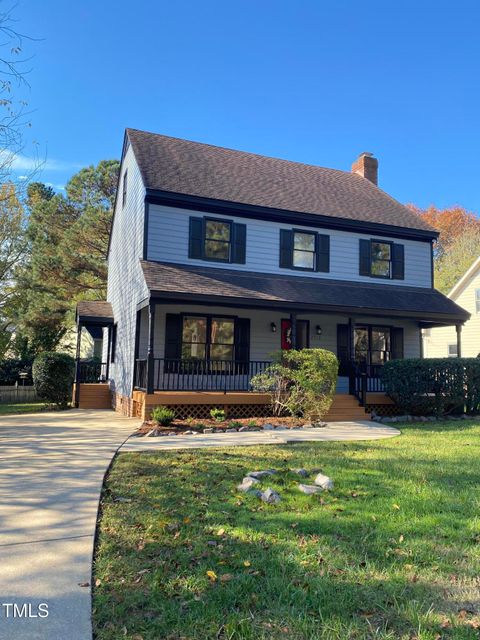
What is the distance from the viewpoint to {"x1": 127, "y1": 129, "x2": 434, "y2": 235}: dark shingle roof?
13.5m

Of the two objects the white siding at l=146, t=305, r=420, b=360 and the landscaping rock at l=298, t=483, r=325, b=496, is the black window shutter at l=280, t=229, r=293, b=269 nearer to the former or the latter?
the white siding at l=146, t=305, r=420, b=360

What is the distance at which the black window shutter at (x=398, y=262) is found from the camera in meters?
15.3

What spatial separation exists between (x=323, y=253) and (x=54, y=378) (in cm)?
965

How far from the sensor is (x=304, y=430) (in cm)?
972

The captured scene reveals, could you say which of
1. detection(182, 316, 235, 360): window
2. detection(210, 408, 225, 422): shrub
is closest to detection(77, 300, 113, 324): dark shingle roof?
detection(182, 316, 235, 360): window

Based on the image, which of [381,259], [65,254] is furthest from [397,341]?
[65,254]

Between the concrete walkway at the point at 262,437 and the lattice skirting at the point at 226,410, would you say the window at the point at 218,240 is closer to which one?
the lattice skirting at the point at 226,410

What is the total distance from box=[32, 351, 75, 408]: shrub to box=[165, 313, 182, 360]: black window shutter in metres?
4.20

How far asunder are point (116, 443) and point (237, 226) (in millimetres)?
7856

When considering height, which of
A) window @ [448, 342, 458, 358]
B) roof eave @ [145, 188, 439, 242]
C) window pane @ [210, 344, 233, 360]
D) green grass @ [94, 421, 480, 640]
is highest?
roof eave @ [145, 188, 439, 242]

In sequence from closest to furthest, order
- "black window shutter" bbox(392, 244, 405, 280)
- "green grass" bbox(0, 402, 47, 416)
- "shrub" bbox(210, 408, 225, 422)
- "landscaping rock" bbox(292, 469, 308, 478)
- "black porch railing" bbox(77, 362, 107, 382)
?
1. "landscaping rock" bbox(292, 469, 308, 478)
2. "shrub" bbox(210, 408, 225, 422)
3. "green grass" bbox(0, 402, 47, 416)
4. "black window shutter" bbox(392, 244, 405, 280)
5. "black porch railing" bbox(77, 362, 107, 382)

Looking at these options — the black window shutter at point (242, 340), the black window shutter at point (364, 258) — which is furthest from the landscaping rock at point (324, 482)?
the black window shutter at point (364, 258)

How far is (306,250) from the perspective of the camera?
14352 millimetres


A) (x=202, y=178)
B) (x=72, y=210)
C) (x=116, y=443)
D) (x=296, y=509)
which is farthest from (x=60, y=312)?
(x=296, y=509)
